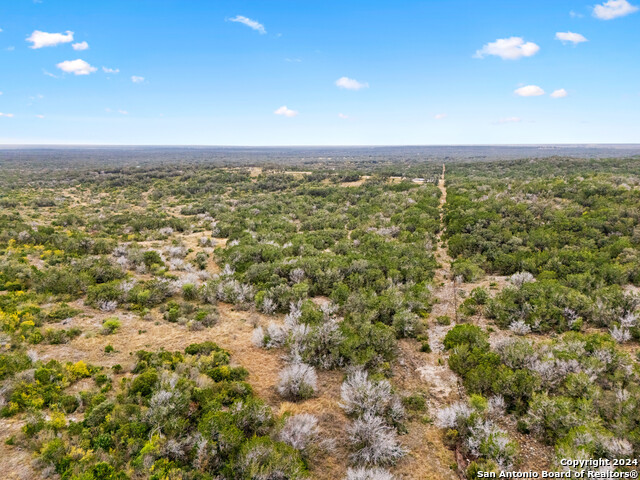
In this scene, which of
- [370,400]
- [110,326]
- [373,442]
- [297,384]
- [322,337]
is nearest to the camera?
[373,442]

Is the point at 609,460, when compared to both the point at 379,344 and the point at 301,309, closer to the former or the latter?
the point at 379,344

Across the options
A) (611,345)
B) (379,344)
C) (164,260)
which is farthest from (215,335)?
(611,345)

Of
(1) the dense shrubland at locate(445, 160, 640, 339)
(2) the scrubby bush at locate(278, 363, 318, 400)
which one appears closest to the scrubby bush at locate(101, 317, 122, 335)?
(2) the scrubby bush at locate(278, 363, 318, 400)

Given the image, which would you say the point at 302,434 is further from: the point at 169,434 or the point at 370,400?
the point at 169,434

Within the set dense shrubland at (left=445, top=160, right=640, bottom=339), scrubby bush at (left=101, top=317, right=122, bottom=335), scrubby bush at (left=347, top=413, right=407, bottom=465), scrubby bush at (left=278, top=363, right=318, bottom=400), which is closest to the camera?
scrubby bush at (left=347, top=413, right=407, bottom=465)

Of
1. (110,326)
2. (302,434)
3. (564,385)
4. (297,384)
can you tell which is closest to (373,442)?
(302,434)

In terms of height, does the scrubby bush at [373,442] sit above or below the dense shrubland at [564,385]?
below

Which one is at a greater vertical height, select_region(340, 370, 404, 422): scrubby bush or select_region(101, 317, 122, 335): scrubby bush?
select_region(101, 317, 122, 335): scrubby bush

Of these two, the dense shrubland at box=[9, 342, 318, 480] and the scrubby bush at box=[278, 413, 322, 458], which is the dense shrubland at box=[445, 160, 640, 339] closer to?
the scrubby bush at box=[278, 413, 322, 458]

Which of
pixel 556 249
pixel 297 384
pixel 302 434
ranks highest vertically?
pixel 556 249

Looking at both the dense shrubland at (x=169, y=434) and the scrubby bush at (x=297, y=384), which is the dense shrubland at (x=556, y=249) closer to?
the scrubby bush at (x=297, y=384)

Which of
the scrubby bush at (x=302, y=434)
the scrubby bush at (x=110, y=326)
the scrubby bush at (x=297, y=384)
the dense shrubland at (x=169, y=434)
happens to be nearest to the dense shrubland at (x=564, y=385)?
the scrubby bush at (x=302, y=434)
